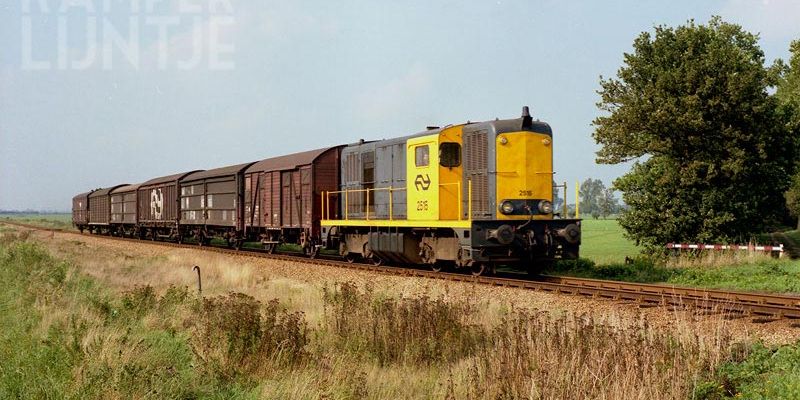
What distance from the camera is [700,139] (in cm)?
2262

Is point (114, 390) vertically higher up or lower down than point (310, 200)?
lower down

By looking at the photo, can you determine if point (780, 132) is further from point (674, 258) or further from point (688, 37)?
point (674, 258)

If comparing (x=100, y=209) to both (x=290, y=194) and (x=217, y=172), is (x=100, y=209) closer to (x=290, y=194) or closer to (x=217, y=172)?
(x=217, y=172)

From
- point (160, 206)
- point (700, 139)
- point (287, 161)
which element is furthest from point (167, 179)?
point (700, 139)

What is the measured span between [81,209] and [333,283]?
163 feet

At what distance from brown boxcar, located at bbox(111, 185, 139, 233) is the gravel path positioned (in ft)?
52.0

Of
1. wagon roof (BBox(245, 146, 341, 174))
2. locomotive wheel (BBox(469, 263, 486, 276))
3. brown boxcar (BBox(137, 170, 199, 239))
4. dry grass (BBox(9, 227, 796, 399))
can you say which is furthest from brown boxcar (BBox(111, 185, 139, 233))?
dry grass (BBox(9, 227, 796, 399))

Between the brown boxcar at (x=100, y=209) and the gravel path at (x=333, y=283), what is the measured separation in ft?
76.9

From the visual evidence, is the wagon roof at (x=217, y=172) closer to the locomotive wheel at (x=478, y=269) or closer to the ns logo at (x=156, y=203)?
the ns logo at (x=156, y=203)

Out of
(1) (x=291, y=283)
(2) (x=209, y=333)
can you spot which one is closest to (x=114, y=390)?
(2) (x=209, y=333)

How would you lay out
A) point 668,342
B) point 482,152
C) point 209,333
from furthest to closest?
point 482,152 → point 209,333 → point 668,342

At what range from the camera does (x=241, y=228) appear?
27500 mm

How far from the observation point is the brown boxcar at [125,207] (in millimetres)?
41631

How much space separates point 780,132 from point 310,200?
52.0 feet
